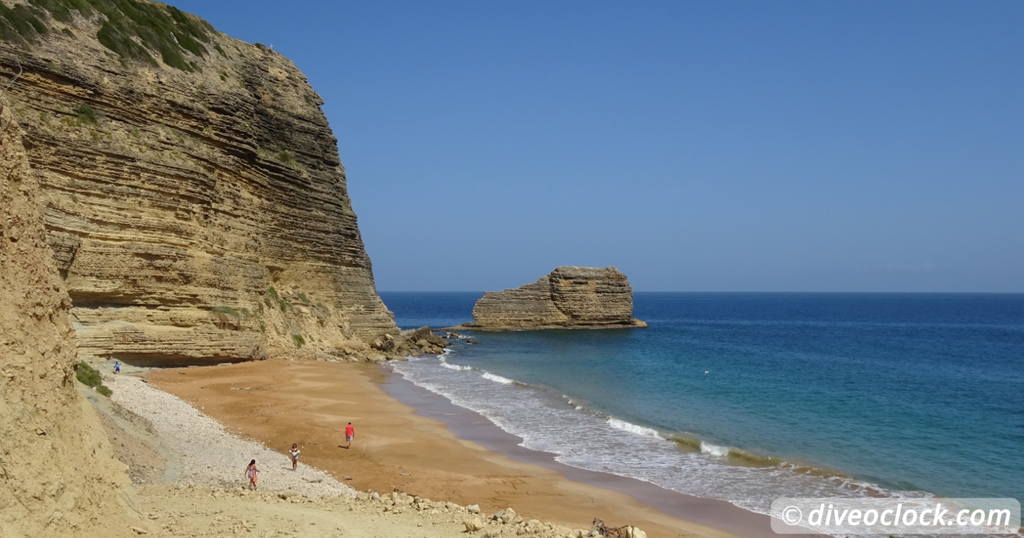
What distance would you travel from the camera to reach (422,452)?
20.4 metres

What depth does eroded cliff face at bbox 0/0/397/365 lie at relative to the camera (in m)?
25.9

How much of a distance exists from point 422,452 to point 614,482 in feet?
19.6

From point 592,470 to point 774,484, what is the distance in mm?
4755

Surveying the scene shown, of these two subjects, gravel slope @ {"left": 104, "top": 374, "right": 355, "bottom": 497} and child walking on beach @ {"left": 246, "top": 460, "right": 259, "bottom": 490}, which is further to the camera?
gravel slope @ {"left": 104, "top": 374, "right": 355, "bottom": 497}

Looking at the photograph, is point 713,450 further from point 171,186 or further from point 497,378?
point 171,186


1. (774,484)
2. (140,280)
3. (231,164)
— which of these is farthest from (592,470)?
(231,164)

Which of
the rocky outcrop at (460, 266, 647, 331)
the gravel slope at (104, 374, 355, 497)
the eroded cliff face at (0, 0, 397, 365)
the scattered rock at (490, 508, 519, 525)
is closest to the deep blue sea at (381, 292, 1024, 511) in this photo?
the scattered rock at (490, 508, 519, 525)

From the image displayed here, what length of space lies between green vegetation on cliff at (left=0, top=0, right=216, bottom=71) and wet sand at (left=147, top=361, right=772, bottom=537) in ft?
46.7

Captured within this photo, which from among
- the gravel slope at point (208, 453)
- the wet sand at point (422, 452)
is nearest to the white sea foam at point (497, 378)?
the wet sand at point (422, 452)

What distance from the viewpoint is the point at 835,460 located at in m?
20.3

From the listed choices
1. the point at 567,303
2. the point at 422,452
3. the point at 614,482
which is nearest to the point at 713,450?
the point at 614,482

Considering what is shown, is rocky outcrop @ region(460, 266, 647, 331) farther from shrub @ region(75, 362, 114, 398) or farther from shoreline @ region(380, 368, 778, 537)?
shrub @ region(75, 362, 114, 398)

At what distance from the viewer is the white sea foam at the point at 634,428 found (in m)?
24.1

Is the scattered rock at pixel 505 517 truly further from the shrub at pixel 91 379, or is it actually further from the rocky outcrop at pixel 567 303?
the rocky outcrop at pixel 567 303
